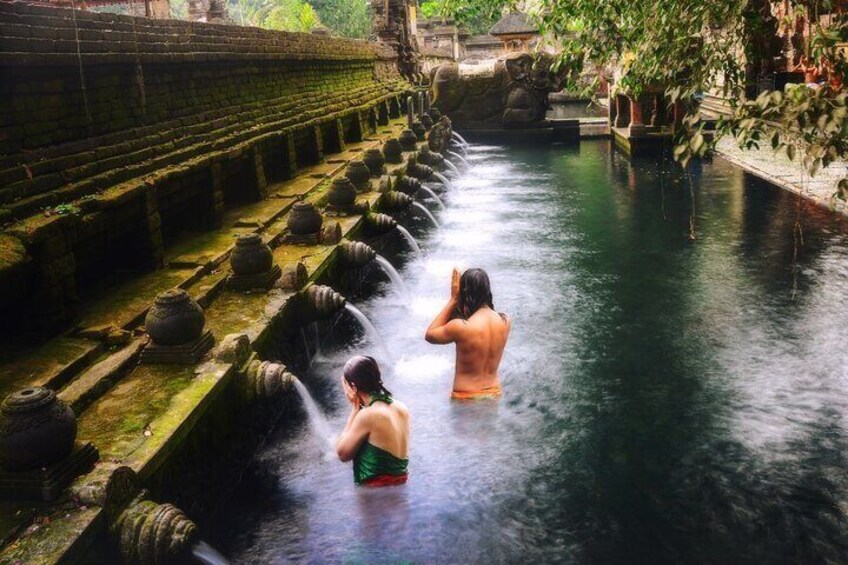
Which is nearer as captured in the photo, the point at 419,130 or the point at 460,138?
the point at 419,130

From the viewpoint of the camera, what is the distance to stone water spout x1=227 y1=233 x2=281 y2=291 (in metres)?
7.03

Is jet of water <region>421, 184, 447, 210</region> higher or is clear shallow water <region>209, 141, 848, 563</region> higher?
jet of water <region>421, 184, 447, 210</region>

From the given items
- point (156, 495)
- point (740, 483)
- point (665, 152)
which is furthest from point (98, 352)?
point (665, 152)

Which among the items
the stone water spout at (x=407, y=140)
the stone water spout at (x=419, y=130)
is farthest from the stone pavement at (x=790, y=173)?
the stone water spout at (x=419, y=130)

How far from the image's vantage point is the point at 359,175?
492 inches

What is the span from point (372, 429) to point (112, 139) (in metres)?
4.41

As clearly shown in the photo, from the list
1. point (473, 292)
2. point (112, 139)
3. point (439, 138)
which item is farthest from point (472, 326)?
point (439, 138)

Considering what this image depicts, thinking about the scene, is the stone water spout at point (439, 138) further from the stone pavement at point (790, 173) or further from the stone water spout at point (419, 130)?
the stone pavement at point (790, 173)

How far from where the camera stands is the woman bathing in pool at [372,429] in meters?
5.01

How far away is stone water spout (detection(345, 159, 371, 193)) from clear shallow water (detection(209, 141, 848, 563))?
177 cm

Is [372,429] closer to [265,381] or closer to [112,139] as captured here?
[265,381]

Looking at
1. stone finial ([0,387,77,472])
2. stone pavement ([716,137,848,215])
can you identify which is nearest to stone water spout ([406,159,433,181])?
stone pavement ([716,137,848,215])

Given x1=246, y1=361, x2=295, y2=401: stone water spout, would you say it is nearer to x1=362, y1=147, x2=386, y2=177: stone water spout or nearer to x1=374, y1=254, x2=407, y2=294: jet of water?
x1=374, y1=254, x2=407, y2=294: jet of water

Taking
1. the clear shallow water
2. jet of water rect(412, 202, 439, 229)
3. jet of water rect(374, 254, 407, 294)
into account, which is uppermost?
jet of water rect(412, 202, 439, 229)
